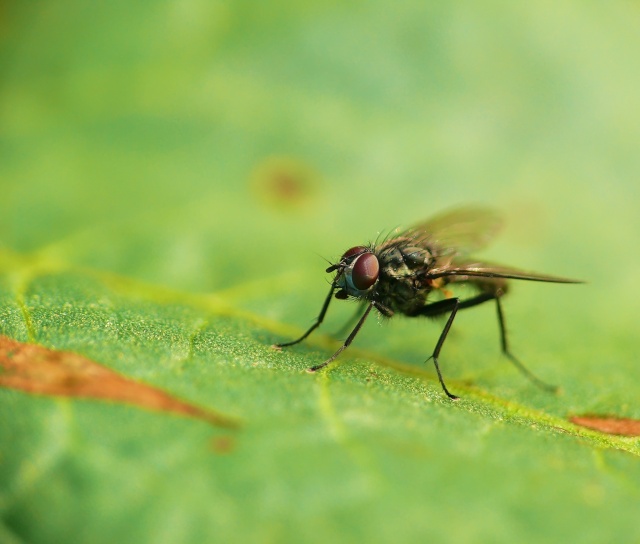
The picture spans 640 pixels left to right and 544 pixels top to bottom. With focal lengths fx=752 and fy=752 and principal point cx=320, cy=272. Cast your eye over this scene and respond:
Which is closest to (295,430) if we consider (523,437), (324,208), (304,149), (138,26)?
(523,437)

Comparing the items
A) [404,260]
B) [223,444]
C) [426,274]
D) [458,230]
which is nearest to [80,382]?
[223,444]

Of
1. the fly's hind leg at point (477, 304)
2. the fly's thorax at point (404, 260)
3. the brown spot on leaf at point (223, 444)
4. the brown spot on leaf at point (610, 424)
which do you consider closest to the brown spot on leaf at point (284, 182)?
the fly's thorax at point (404, 260)

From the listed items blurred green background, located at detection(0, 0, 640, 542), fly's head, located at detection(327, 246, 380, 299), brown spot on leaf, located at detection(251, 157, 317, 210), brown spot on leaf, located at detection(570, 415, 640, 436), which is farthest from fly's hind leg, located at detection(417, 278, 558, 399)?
brown spot on leaf, located at detection(251, 157, 317, 210)

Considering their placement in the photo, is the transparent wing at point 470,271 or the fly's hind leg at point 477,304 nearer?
the transparent wing at point 470,271

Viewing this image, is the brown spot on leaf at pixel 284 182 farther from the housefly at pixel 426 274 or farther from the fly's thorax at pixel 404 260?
the fly's thorax at pixel 404 260

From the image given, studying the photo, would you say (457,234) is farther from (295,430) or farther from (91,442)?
(91,442)

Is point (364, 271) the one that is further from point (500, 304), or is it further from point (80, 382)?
point (80, 382)

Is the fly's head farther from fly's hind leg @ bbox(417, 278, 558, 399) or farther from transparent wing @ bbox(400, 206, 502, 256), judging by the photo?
transparent wing @ bbox(400, 206, 502, 256)
